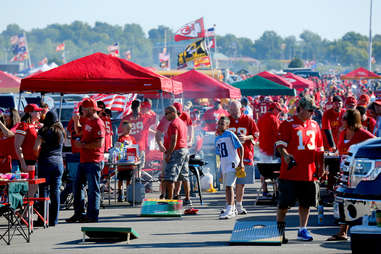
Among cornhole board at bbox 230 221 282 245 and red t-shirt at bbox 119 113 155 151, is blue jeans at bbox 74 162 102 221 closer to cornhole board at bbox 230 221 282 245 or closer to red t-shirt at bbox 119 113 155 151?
cornhole board at bbox 230 221 282 245

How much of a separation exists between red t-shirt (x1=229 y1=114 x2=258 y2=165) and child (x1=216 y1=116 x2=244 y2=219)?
0.64 metres

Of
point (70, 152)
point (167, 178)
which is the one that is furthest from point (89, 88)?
point (167, 178)

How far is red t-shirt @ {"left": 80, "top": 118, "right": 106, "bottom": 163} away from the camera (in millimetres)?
11555

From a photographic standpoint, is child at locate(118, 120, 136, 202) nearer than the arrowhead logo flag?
Yes

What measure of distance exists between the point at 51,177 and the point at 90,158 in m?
0.74

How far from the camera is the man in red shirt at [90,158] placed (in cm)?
1157

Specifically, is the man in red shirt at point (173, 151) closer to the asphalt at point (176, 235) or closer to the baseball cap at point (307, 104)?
the asphalt at point (176, 235)

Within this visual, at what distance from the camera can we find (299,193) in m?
9.43

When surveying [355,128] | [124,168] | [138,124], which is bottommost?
[124,168]

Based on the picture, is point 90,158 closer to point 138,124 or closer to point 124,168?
point 124,168

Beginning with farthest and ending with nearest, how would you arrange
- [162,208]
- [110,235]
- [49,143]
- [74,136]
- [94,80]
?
1. [94,80]
2. [74,136]
3. [162,208]
4. [49,143]
5. [110,235]

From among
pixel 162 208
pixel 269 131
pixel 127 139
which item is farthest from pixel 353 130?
pixel 127 139

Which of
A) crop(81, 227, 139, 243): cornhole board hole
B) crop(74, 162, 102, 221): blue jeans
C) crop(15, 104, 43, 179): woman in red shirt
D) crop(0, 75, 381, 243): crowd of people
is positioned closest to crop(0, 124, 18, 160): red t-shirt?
crop(0, 75, 381, 243): crowd of people

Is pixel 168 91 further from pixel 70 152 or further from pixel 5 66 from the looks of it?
pixel 5 66
